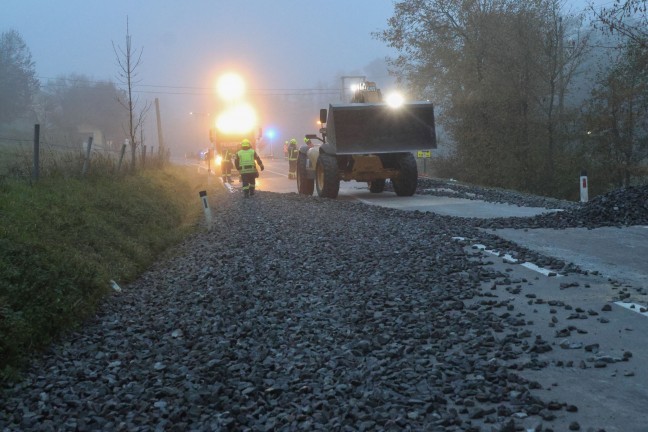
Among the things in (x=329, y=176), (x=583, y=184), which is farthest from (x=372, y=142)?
(x=583, y=184)

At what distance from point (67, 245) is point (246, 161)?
39.3 feet

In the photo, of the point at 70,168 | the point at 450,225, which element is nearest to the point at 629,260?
the point at 450,225

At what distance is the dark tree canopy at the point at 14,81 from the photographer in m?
78.9

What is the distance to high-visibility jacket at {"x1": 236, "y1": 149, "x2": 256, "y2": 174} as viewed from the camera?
21969 millimetres

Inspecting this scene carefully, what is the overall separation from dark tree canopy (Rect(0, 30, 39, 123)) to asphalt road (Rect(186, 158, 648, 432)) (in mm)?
79539

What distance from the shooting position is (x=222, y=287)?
873 centimetres

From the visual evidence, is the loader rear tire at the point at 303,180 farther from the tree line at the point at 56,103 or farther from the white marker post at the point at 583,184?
the tree line at the point at 56,103

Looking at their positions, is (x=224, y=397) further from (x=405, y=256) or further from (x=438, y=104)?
(x=438, y=104)

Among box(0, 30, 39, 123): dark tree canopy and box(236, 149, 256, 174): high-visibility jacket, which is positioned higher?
box(0, 30, 39, 123): dark tree canopy

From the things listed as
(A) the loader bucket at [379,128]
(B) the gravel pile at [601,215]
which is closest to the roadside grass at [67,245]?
(A) the loader bucket at [379,128]

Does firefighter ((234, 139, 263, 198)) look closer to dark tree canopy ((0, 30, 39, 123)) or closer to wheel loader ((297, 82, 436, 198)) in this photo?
wheel loader ((297, 82, 436, 198))

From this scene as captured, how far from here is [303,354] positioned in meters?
5.64

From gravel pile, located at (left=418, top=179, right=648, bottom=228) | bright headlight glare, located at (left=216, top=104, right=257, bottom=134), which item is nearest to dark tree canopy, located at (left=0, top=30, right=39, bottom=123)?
bright headlight glare, located at (left=216, top=104, right=257, bottom=134)

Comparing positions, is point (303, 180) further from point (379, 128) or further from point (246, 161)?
point (379, 128)
